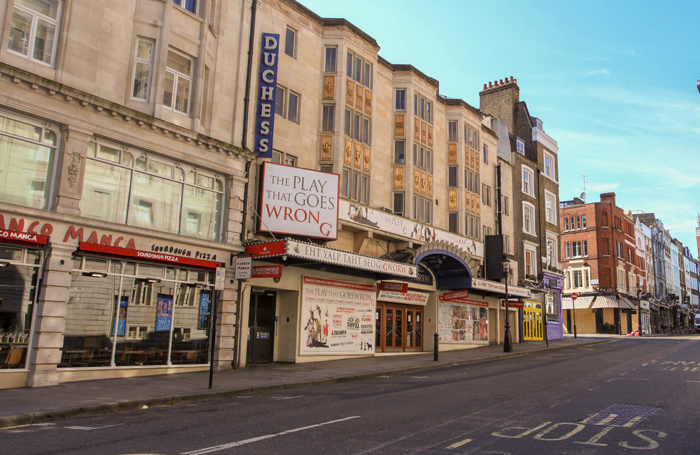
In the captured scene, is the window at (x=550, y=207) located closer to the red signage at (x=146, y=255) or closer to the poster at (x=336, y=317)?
the poster at (x=336, y=317)

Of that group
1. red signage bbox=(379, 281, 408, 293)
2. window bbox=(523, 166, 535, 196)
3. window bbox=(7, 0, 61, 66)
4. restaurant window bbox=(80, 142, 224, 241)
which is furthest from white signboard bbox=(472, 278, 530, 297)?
window bbox=(7, 0, 61, 66)

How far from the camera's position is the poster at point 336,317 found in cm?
2064

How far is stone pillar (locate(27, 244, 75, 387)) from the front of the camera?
1289 cm

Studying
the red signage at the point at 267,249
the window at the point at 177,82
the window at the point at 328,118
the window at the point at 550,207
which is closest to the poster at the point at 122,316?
the red signage at the point at 267,249

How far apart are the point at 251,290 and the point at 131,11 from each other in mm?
10267

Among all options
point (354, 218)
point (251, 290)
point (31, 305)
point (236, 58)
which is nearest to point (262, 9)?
point (236, 58)

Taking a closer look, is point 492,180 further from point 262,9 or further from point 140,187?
point 140,187

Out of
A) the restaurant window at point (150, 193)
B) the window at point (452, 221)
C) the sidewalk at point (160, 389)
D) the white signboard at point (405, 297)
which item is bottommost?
the sidewalk at point (160, 389)

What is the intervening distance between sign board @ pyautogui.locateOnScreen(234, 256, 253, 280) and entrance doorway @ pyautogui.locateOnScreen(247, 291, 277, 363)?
346 centimetres

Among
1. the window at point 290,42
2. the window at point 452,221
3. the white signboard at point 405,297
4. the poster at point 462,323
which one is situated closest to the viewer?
the window at point 290,42

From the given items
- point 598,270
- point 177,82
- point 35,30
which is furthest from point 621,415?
point 598,270

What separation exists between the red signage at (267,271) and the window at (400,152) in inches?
457

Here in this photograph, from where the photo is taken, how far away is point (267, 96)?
19.8 metres

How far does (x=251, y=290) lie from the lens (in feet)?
65.5
